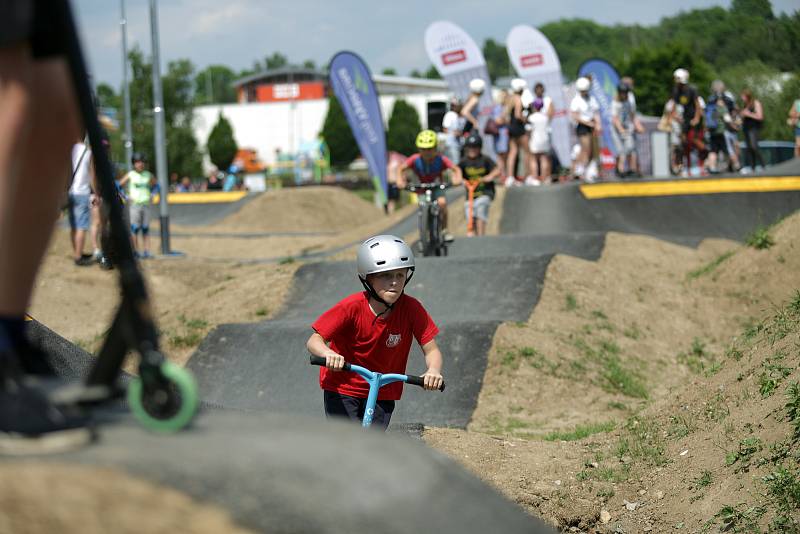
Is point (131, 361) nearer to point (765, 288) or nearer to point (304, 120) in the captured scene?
point (765, 288)

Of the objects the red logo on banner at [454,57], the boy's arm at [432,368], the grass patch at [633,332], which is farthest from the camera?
the red logo on banner at [454,57]

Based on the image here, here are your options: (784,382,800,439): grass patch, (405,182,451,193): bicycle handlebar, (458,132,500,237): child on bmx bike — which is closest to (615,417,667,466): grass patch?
(784,382,800,439): grass patch

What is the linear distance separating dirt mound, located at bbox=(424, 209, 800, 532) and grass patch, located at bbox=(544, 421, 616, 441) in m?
0.02

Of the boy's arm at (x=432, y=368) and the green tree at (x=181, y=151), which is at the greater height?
the boy's arm at (x=432, y=368)

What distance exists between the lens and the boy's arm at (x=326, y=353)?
5746 mm

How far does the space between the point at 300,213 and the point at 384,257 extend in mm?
30495

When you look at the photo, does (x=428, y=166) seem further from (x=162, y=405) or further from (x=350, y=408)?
(x=162, y=405)

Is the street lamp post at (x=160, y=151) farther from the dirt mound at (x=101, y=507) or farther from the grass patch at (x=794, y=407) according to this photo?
the dirt mound at (x=101, y=507)

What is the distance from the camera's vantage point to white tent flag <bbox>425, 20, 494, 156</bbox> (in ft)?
95.8

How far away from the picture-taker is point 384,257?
6.12 m

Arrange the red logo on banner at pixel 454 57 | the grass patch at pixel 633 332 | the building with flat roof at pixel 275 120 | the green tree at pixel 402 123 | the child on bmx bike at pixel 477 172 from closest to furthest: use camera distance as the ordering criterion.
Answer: the grass patch at pixel 633 332 → the child on bmx bike at pixel 477 172 → the red logo on banner at pixel 454 57 → the green tree at pixel 402 123 → the building with flat roof at pixel 275 120

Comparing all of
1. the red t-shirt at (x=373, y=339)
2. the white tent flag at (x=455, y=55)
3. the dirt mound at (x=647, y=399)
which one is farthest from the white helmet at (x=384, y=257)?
the white tent flag at (x=455, y=55)

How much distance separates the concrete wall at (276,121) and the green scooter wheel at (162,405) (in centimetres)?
9426

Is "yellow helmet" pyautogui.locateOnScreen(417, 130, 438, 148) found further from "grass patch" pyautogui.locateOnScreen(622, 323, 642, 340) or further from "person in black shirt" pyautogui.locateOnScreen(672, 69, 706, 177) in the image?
"person in black shirt" pyautogui.locateOnScreen(672, 69, 706, 177)
